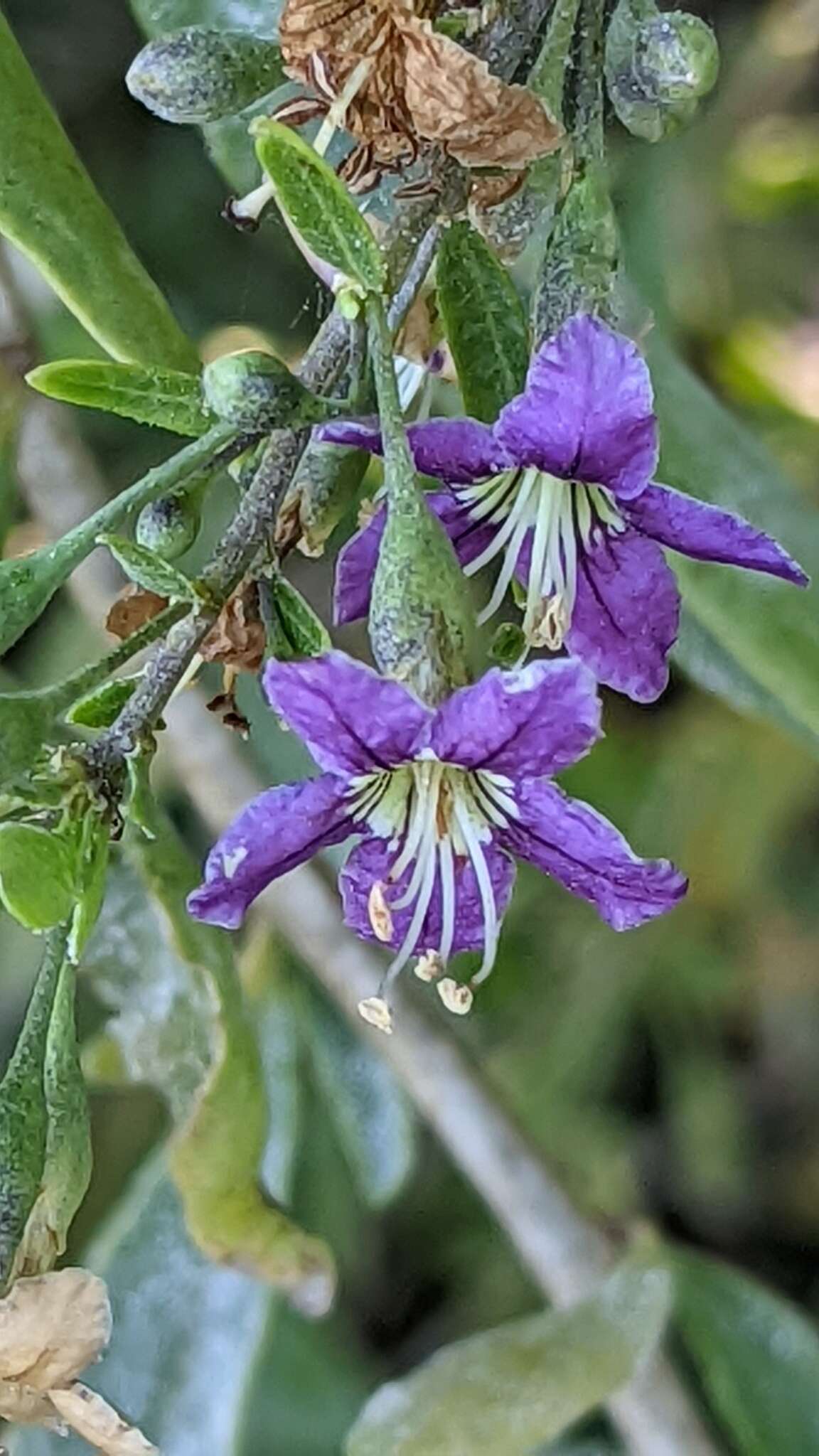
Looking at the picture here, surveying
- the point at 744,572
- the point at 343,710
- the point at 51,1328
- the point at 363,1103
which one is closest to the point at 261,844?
the point at 343,710

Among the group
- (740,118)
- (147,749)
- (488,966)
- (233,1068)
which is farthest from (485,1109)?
(740,118)

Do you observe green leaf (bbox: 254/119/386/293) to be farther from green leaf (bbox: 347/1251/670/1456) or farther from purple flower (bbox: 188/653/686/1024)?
green leaf (bbox: 347/1251/670/1456)

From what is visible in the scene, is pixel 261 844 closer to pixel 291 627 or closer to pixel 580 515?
pixel 291 627

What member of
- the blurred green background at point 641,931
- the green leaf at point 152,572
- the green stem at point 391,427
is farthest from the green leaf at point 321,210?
the blurred green background at point 641,931

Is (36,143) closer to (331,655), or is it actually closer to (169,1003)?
(331,655)

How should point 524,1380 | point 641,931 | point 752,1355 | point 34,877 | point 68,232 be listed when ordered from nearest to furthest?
point 34,877 → point 68,232 → point 524,1380 → point 752,1355 → point 641,931

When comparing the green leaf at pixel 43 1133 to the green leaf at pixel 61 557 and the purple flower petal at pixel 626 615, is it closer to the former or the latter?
the green leaf at pixel 61 557
